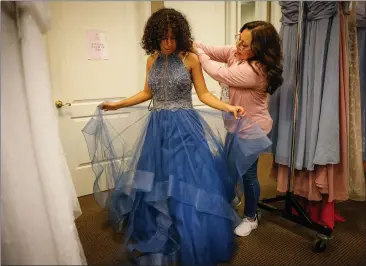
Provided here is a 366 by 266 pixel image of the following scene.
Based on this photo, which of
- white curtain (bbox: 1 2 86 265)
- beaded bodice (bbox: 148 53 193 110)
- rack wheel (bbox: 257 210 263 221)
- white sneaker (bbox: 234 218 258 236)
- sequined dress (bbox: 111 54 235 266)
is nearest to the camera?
white curtain (bbox: 1 2 86 265)

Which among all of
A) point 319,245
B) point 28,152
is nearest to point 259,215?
point 319,245

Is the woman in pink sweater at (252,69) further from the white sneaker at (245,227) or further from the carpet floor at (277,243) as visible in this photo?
the carpet floor at (277,243)

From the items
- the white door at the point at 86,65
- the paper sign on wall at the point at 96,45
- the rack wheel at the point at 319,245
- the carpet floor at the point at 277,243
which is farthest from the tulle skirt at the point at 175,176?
the paper sign on wall at the point at 96,45

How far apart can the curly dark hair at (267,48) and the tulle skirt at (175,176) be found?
0.27 meters

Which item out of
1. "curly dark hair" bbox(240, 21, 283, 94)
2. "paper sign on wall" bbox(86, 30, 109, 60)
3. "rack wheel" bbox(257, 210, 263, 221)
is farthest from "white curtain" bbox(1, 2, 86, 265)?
"paper sign on wall" bbox(86, 30, 109, 60)

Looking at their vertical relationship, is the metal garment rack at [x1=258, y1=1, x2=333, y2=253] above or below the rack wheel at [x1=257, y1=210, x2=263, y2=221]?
above

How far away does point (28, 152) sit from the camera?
19.9 inches

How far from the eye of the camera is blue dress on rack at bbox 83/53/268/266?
3.82ft

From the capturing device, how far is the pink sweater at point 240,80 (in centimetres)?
129

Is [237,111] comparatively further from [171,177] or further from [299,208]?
[299,208]

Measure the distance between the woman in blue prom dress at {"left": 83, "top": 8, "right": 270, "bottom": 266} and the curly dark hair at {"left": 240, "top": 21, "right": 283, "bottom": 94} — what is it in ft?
0.80

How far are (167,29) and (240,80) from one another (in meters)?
0.40

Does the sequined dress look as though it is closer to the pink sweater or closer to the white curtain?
the pink sweater

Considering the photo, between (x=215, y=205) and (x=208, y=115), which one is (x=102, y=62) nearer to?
(x=208, y=115)
